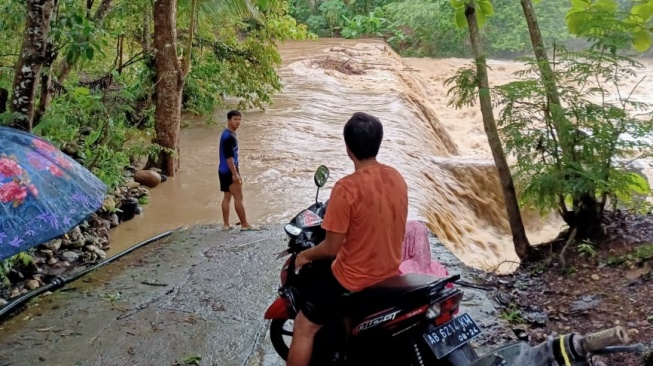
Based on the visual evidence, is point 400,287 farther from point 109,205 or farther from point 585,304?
point 109,205

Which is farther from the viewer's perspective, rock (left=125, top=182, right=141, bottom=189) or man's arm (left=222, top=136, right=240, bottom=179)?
rock (left=125, top=182, right=141, bottom=189)

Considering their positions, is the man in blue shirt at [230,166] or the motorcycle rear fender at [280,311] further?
the man in blue shirt at [230,166]

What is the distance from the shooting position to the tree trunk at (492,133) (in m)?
6.31

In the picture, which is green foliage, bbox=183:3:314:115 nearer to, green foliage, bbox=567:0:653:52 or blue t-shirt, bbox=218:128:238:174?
blue t-shirt, bbox=218:128:238:174

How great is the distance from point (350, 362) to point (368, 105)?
15.2 m

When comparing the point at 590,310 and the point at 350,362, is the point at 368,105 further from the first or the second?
the point at 350,362

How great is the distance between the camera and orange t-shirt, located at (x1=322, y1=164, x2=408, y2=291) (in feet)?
9.71

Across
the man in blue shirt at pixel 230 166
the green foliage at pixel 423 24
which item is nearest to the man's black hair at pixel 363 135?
the man in blue shirt at pixel 230 166

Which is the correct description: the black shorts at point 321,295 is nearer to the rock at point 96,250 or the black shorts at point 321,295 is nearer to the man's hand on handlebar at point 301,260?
the man's hand on handlebar at point 301,260

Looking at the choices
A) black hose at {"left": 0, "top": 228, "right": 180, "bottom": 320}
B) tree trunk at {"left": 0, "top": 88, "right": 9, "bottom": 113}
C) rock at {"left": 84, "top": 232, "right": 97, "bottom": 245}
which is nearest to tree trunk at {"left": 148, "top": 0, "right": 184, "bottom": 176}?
rock at {"left": 84, "top": 232, "right": 97, "bottom": 245}

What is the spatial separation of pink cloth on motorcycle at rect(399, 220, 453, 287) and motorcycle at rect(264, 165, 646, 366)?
59 centimetres

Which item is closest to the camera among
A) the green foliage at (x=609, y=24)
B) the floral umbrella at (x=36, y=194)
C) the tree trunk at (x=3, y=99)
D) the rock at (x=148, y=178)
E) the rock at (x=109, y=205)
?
the floral umbrella at (x=36, y=194)

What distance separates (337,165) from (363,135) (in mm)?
9370

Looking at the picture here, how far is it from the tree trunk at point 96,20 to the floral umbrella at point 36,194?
4246 millimetres
